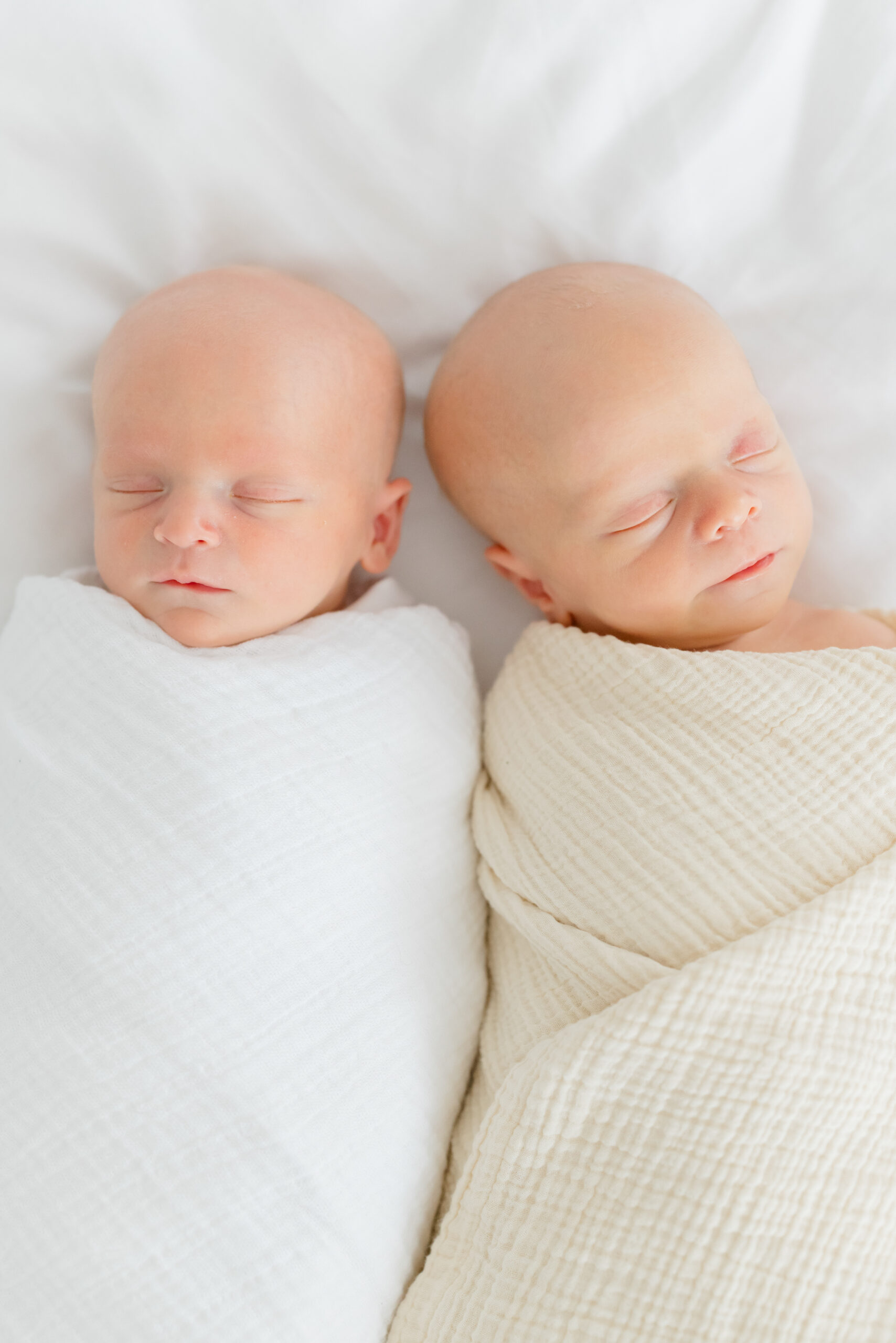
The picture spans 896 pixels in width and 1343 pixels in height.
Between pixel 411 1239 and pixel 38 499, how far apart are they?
993 millimetres

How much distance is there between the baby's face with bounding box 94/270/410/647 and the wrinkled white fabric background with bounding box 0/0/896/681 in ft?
0.61

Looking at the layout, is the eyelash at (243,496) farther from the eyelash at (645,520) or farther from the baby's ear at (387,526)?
the eyelash at (645,520)

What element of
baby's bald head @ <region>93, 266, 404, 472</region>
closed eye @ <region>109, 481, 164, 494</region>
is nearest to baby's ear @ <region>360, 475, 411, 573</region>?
baby's bald head @ <region>93, 266, 404, 472</region>

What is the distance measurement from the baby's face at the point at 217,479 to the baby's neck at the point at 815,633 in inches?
20.8

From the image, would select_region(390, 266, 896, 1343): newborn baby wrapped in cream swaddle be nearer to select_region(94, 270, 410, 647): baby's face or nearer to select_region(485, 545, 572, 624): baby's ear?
select_region(485, 545, 572, 624): baby's ear

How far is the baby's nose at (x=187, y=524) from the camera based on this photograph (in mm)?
1089

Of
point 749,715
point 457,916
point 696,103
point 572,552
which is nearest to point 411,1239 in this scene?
point 457,916

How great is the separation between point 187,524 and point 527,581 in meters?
0.45

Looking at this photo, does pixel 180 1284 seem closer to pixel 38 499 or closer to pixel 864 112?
pixel 38 499

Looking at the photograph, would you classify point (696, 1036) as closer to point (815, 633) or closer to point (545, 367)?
point (815, 633)

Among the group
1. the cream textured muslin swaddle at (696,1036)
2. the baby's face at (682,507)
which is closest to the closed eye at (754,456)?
the baby's face at (682,507)

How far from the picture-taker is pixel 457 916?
1.17 metres

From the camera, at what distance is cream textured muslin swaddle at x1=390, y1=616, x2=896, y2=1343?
874mm

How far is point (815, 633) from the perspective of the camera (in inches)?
48.3
